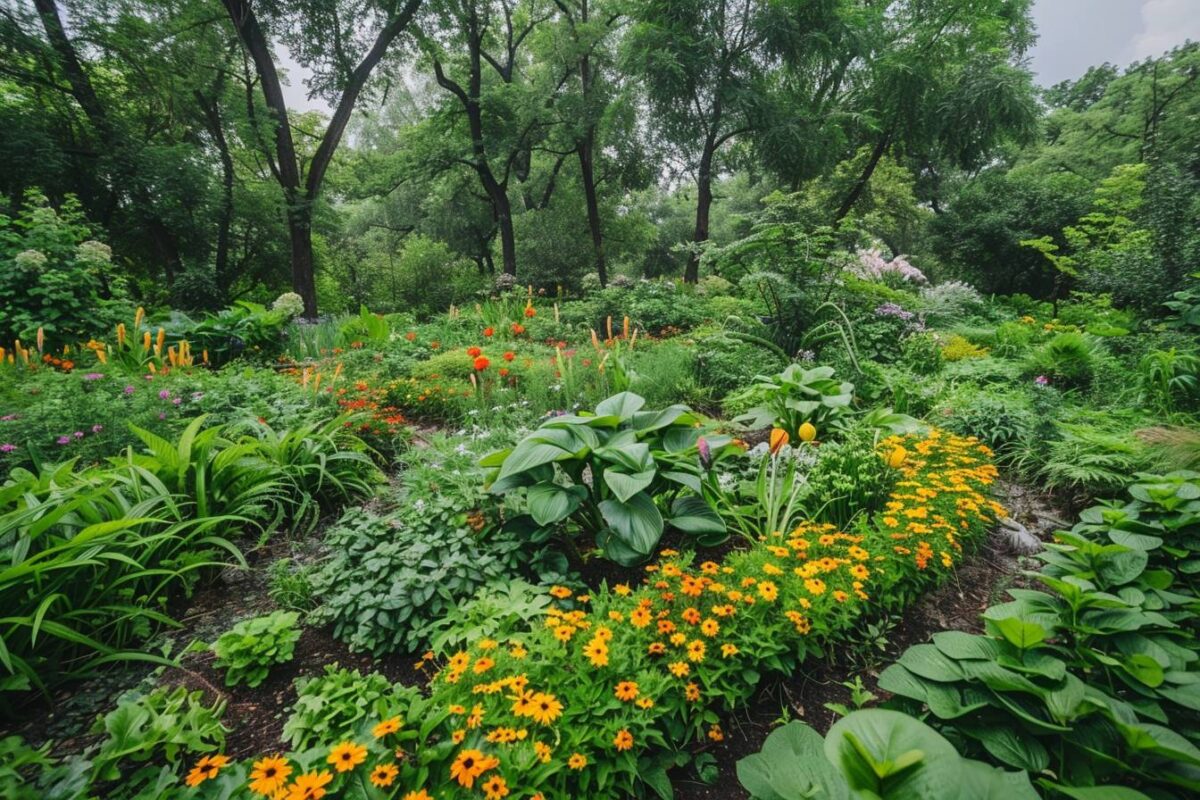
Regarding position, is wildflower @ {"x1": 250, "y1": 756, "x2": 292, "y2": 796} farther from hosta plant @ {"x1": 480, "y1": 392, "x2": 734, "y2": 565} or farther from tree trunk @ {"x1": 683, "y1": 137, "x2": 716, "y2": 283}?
tree trunk @ {"x1": 683, "y1": 137, "x2": 716, "y2": 283}

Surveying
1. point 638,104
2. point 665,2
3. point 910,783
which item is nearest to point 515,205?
point 638,104

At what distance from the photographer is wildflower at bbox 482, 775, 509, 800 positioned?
99cm

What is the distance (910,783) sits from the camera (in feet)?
2.76

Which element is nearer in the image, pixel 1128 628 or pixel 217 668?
pixel 1128 628

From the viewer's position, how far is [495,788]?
101 centimetres

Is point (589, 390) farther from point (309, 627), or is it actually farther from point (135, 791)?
point (135, 791)

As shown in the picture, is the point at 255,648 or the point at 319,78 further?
the point at 319,78

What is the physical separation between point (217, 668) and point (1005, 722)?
2.27 meters

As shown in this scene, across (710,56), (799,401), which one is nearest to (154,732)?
(799,401)

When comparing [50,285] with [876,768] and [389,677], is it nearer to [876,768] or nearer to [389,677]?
[389,677]

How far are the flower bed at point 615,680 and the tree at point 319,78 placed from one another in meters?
9.91

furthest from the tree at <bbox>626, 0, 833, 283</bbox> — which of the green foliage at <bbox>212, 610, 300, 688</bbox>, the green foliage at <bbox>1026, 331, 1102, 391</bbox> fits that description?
the green foliage at <bbox>212, 610, 300, 688</bbox>

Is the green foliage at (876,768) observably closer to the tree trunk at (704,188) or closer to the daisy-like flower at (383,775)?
the daisy-like flower at (383,775)

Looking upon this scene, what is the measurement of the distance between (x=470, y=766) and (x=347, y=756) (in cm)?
25
